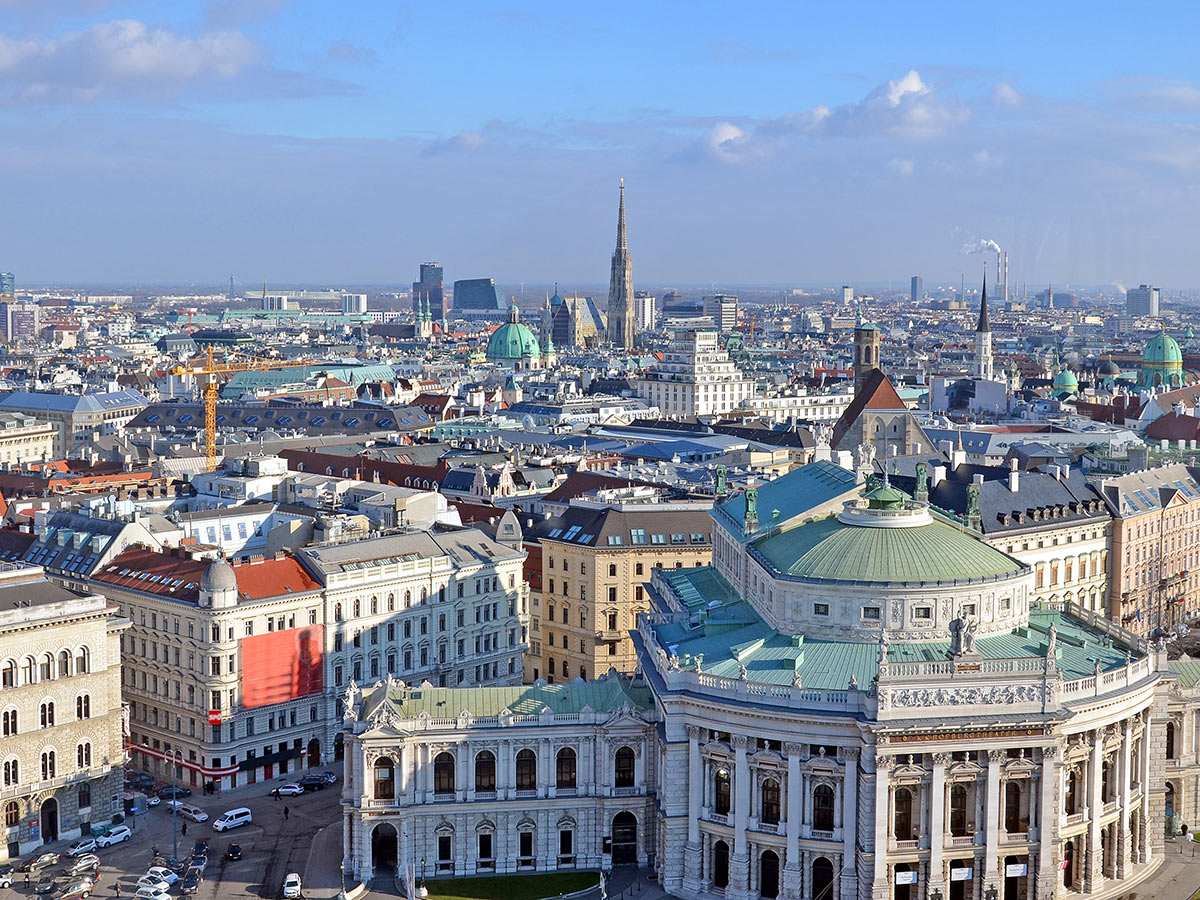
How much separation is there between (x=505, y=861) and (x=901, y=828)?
22968 mm

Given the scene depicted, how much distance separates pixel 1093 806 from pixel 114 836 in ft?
185

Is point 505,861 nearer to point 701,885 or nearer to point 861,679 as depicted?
point 701,885

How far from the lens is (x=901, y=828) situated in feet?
272

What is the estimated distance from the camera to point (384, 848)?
302 feet

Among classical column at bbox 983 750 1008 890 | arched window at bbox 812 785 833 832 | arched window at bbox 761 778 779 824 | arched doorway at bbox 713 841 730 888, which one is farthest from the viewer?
arched doorway at bbox 713 841 730 888

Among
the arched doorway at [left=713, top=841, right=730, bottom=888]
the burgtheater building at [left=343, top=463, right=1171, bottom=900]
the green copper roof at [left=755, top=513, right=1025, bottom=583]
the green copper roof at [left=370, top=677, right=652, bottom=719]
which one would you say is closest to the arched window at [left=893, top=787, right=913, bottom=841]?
the burgtheater building at [left=343, top=463, right=1171, bottom=900]

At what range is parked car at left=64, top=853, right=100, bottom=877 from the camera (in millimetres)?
91875

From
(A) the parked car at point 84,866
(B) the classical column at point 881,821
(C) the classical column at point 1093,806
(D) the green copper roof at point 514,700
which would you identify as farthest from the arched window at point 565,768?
(C) the classical column at point 1093,806

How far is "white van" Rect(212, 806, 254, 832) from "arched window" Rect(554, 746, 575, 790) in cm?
2156

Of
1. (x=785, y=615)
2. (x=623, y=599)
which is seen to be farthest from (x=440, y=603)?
(x=785, y=615)

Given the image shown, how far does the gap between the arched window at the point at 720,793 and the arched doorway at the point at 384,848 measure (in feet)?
59.6

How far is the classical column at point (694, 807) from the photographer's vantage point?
87688mm

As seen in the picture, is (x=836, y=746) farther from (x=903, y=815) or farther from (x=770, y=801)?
(x=770, y=801)

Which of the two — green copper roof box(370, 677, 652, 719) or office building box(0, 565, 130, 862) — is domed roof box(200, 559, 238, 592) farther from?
green copper roof box(370, 677, 652, 719)
